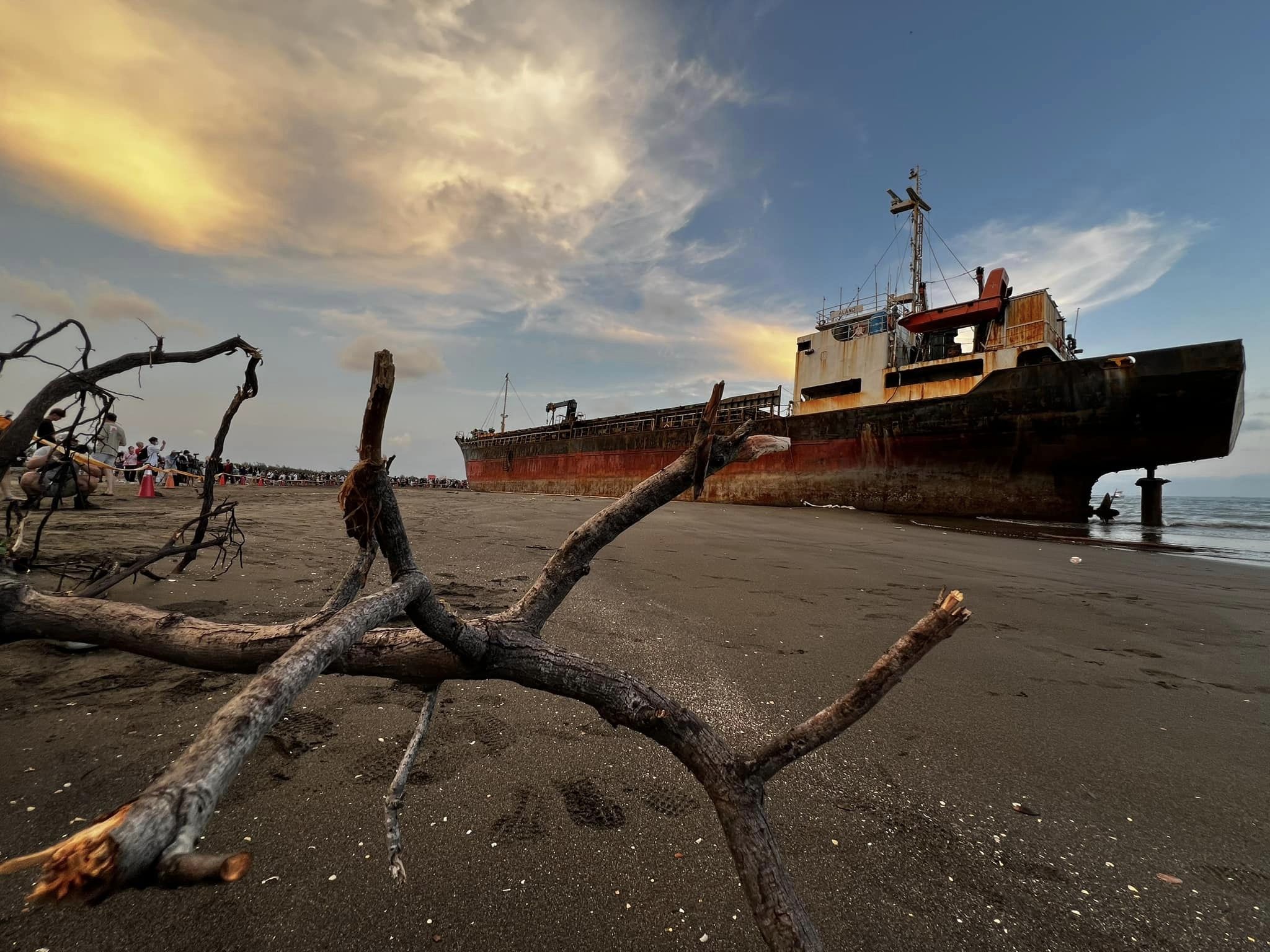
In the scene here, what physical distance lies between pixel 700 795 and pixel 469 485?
37992 millimetres

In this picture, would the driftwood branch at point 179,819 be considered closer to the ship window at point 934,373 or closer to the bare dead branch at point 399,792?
the bare dead branch at point 399,792

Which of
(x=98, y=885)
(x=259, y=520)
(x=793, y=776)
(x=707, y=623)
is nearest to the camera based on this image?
(x=98, y=885)

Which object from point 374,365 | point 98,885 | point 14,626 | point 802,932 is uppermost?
point 374,365

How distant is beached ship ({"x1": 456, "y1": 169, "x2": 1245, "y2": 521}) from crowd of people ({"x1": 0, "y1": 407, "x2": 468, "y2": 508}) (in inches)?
410

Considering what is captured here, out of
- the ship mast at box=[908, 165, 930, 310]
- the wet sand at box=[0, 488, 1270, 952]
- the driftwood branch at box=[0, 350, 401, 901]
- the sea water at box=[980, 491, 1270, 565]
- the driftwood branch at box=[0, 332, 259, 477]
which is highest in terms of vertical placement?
the ship mast at box=[908, 165, 930, 310]

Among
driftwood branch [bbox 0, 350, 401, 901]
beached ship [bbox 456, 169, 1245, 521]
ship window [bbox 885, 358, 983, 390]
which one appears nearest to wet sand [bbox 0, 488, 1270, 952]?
driftwood branch [bbox 0, 350, 401, 901]

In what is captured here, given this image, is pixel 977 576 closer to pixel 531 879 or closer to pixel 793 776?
pixel 793 776

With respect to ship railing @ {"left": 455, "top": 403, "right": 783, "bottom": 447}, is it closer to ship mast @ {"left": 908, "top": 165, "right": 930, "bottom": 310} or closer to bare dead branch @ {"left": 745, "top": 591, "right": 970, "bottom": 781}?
ship mast @ {"left": 908, "top": 165, "right": 930, "bottom": 310}

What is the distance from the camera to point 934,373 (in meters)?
18.4

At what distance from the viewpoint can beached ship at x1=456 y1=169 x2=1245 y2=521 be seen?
1343 cm

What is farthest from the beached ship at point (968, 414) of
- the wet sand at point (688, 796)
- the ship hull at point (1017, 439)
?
the wet sand at point (688, 796)

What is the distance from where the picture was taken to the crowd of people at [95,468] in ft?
8.40

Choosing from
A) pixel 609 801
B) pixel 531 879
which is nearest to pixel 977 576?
pixel 609 801

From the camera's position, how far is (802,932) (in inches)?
43.9
